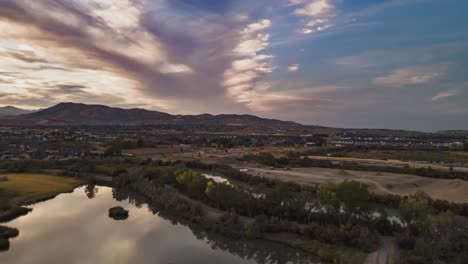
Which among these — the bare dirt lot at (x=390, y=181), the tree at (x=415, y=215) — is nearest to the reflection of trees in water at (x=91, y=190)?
the bare dirt lot at (x=390, y=181)

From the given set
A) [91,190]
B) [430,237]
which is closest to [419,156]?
[430,237]

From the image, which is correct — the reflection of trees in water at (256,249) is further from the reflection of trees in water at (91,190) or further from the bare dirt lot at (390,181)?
the bare dirt lot at (390,181)

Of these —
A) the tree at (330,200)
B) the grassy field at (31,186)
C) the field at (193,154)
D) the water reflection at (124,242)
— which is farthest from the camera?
the field at (193,154)

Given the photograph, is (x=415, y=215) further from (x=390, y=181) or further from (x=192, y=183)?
→ (x=390, y=181)

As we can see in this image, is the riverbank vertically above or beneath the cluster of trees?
beneath

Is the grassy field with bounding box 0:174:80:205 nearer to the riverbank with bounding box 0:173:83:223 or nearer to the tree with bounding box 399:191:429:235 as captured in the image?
the riverbank with bounding box 0:173:83:223

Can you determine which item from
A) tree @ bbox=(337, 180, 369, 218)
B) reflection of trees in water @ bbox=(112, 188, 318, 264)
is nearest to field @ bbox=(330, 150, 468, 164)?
tree @ bbox=(337, 180, 369, 218)

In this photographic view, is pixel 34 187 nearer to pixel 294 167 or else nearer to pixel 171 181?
pixel 171 181
